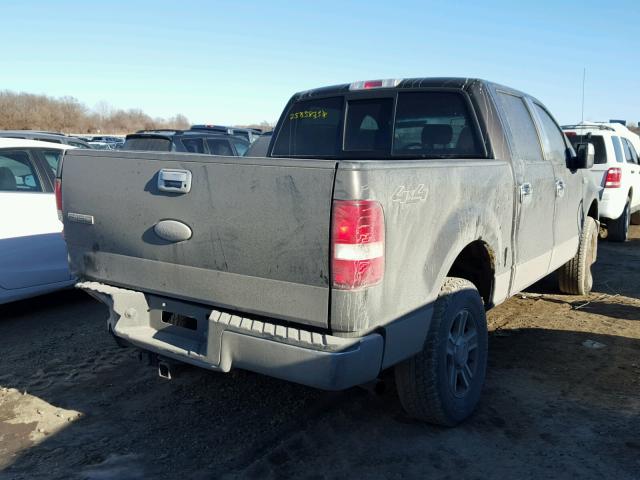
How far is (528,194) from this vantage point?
4.30 metres

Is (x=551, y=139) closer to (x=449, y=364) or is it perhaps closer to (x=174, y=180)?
(x=449, y=364)

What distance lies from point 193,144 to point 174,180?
892 centimetres

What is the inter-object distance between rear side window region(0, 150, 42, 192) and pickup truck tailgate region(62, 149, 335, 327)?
2495 mm

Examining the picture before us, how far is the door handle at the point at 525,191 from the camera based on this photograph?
418cm

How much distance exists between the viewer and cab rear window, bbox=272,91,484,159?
4.29m

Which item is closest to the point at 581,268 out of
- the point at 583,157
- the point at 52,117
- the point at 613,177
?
the point at 583,157

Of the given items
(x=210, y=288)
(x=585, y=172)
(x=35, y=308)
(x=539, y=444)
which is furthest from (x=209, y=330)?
(x=585, y=172)

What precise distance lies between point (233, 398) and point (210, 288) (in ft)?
4.05

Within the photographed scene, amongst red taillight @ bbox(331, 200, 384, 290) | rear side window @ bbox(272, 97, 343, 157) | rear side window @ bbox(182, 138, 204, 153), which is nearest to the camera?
red taillight @ bbox(331, 200, 384, 290)

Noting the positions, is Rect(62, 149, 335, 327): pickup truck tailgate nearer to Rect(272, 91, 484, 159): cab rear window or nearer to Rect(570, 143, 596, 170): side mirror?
Rect(272, 91, 484, 159): cab rear window

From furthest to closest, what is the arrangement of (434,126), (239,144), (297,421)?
(239,144) → (434,126) → (297,421)

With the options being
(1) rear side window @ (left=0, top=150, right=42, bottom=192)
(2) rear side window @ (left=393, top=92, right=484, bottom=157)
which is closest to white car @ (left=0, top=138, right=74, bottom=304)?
(1) rear side window @ (left=0, top=150, right=42, bottom=192)

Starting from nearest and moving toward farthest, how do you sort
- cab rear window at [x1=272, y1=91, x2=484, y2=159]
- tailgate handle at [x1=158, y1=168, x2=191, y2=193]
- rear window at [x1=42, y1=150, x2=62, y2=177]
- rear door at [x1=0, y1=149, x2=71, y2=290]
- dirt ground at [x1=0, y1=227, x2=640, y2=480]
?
tailgate handle at [x1=158, y1=168, x2=191, y2=193]
dirt ground at [x1=0, y1=227, x2=640, y2=480]
cab rear window at [x1=272, y1=91, x2=484, y2=159]
rear door at [x1=0, y1=149, x2=71, y2=290]
rear window at [x1=42, y1=150, x2=62, y2=177]

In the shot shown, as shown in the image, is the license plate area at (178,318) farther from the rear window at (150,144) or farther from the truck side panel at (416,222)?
the rear window at (150,144)
